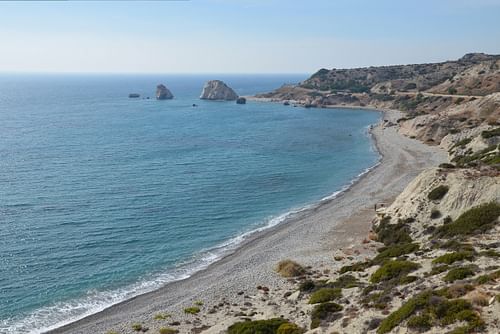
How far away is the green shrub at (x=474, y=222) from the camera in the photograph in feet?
116

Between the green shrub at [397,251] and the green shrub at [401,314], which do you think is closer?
the green shrub at [401,314]

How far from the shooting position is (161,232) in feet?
160

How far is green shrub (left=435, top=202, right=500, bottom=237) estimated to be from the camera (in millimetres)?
35375

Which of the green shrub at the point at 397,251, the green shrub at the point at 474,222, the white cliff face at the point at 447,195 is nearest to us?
the green shrub at the point at 397,251

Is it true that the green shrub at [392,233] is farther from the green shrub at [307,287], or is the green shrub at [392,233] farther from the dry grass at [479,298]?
the dry grass at [479,298]

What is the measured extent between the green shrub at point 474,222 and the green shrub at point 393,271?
8461mm

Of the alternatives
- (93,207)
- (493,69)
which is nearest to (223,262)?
(93,207)

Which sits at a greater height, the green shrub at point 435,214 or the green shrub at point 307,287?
the green shrub at point 435,214

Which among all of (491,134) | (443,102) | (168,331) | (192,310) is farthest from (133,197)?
(443,102)

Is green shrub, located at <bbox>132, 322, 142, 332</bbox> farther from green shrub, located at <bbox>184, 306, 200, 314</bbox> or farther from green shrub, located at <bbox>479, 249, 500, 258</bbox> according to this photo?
green shrub, located at <bbox>479, 249, 500, 258</bbox>

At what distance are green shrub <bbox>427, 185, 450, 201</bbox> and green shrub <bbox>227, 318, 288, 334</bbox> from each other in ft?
75.5

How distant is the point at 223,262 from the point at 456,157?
49637 mm

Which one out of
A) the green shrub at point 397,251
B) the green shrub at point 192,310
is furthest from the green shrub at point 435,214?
A: the green shrub at point 192,310

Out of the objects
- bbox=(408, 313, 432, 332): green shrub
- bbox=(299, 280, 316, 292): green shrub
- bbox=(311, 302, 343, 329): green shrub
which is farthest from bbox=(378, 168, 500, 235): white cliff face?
bbox=(408, 313, 432, 332): green shrub
